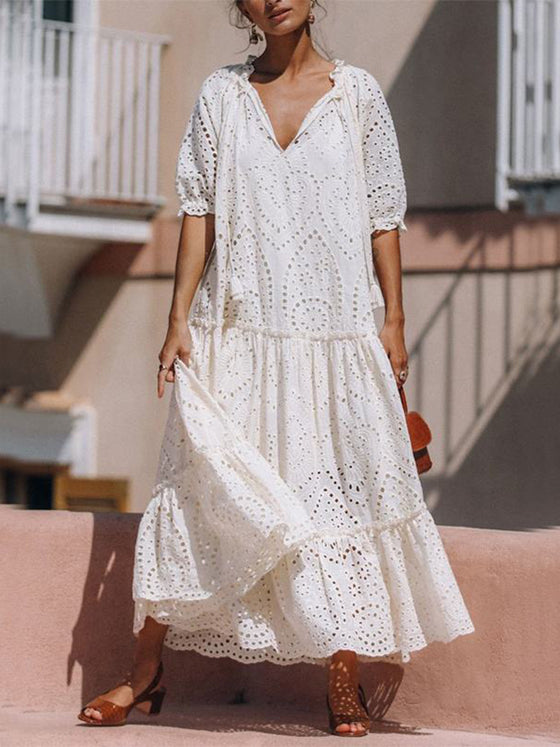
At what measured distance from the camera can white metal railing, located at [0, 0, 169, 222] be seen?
10.7m

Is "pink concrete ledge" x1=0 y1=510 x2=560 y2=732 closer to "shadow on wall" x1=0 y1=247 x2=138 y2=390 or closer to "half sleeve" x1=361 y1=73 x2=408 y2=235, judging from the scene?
"half sleeve" x1=361 y1=73 x2=408 y2=235

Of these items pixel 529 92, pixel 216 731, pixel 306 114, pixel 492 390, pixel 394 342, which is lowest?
pixel 216 731

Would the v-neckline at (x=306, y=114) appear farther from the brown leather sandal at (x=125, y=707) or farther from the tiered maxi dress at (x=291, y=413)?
the brown leather sandal at (x=125, y=707)

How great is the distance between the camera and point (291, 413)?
4.26m

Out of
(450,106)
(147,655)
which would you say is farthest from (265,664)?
(450,106)

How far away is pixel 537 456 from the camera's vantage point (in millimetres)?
9625

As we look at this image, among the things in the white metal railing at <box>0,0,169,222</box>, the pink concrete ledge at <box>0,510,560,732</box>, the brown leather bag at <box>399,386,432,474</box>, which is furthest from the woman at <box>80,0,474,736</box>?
the white metal railing at <box>0,0,169,222</box>

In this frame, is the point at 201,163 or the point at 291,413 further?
the point at 201,163

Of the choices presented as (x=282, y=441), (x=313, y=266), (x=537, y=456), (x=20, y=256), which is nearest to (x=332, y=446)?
(x=282, y=441)

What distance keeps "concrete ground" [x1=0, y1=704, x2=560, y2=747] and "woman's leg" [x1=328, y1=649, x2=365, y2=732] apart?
0.20 feet

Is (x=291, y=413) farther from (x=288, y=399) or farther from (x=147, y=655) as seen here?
(x=147, y=655)

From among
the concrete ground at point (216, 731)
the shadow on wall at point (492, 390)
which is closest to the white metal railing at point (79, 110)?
the shadow on wall at point (492, 390)

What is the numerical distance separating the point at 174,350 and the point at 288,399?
0.32 m

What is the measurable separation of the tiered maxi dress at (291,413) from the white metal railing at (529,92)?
4942mm
